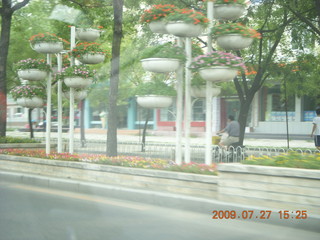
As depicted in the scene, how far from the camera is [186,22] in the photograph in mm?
8469

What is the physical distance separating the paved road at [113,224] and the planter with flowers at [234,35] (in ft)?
11.8

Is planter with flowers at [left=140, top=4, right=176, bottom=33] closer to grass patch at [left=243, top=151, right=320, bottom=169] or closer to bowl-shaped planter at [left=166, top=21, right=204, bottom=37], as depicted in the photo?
bowl-shaped planter at [left=166, top=21, right=204, bottom=37]

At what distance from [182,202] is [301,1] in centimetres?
1044

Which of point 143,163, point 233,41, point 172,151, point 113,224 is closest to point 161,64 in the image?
point 233,41

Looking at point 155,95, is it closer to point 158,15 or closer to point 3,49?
point 158,15

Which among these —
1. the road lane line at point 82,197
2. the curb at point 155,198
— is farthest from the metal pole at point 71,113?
the road lane line at point 82,197

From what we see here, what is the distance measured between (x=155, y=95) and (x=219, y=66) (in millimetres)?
1631

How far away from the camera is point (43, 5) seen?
18.8m

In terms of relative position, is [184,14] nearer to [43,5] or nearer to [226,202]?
[226,202]

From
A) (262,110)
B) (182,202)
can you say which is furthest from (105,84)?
(262,110)

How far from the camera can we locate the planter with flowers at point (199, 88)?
9.38m

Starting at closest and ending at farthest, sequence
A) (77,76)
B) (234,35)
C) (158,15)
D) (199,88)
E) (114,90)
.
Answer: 1. (234,35)
2. (158,15)
3. (199,88)
4. (114,90)
5. (77,76)

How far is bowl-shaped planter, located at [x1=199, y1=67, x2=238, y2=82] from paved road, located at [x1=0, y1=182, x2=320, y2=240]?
275cm

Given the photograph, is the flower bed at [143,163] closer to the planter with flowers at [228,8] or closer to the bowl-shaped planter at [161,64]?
the bowl-shaped planter at [161,64]
